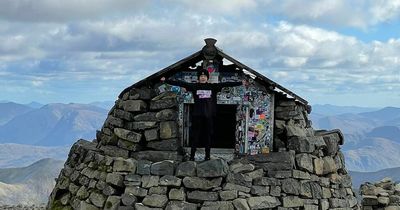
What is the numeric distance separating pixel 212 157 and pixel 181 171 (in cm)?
160

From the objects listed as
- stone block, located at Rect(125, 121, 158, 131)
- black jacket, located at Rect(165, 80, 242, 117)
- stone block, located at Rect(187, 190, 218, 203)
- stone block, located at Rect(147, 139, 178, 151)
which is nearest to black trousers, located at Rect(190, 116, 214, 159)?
black jacket, located at Rect(165, 80, 242, 117)

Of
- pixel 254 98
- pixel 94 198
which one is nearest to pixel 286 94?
pixel 254 98

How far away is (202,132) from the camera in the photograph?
53.4ft

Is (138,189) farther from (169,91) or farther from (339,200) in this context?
(339,200)

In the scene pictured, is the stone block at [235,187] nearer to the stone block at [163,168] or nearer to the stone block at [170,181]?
the stone block at [170,181]

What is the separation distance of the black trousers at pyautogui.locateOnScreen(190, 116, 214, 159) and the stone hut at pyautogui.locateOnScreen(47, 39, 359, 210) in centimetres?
39

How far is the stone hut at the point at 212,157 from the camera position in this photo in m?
15.1

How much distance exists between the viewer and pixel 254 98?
16.6 m

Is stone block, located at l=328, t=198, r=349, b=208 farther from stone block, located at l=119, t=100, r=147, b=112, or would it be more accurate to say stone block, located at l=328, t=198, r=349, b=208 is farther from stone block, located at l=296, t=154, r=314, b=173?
stone block, located at l=119, t=100, r=147, b=112

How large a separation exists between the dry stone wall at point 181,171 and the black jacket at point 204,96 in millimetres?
898

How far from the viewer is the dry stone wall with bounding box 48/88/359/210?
49.5ft

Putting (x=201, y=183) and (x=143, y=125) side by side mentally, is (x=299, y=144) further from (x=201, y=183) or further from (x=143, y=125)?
(x=143, y=125)

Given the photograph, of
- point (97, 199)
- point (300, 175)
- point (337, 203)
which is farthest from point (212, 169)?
point (337, 203)

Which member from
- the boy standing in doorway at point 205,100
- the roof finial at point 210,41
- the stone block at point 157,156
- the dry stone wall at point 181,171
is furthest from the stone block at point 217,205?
the roof finial at point 210,41
